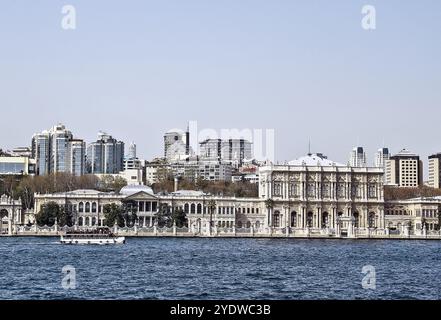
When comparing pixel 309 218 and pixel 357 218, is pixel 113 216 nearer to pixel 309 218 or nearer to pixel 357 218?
pixel 309 218

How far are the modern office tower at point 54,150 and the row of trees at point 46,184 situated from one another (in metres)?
23.6

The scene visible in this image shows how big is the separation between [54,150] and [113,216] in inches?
2485

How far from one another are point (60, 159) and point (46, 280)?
111 meters

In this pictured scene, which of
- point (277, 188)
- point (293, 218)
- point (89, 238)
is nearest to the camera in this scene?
point (89, 238)

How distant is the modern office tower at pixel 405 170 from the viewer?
15475 cm

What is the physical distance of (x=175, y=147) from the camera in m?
149

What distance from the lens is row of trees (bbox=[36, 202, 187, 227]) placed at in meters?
81.4

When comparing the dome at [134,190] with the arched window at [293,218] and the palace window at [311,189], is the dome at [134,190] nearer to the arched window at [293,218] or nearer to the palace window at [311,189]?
the arched window at [293,218]

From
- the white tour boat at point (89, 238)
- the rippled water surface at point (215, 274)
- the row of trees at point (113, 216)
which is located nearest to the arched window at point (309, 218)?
the row of trees at point (113, 216)

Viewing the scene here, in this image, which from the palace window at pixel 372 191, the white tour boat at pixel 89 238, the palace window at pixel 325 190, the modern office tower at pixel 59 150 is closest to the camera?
the white tour boat at pixel 89 238

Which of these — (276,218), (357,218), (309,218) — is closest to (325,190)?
(309,218)

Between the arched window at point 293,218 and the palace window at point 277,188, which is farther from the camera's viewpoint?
the palace window at point 277,188

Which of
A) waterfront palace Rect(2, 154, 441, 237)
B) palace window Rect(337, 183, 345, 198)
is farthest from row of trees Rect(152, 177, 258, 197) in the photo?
palace window Rect(337, 183, 345, 198)
